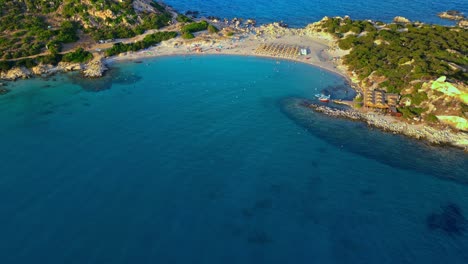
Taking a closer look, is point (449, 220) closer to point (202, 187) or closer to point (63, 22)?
→ point (202, 187)

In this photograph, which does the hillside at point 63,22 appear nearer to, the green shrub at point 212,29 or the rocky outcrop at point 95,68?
the rocky outcrop at point 95,68

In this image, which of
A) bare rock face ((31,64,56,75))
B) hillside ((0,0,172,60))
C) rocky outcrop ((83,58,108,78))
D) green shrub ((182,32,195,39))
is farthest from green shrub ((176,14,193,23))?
bare rock face ((31,64,56,75))

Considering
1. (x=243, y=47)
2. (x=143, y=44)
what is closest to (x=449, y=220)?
(x=243, y=47)

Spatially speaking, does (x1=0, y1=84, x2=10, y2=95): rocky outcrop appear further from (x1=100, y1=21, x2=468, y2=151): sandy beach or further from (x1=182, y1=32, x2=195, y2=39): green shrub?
(x1=182, y1=32, x2=195, y2=39): green shrub

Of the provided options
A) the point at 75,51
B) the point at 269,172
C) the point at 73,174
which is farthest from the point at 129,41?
the point at 269,172

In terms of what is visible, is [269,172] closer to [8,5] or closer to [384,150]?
[384,150]

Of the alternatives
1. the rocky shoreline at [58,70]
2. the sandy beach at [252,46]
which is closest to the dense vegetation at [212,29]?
the sandy beach at [252,46]
